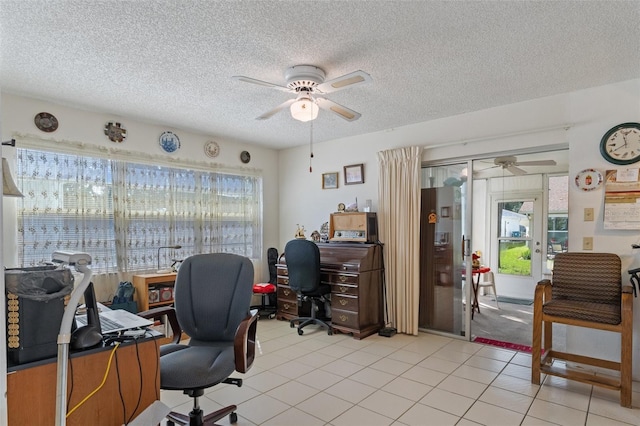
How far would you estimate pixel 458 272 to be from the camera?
4102mm

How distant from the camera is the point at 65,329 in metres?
1.21

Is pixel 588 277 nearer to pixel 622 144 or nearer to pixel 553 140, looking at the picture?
pixel 622 144

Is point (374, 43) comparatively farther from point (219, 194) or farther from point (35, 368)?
point (219, 194)

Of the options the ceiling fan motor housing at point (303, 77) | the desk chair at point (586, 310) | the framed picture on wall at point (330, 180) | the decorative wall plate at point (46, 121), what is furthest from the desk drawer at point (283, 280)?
the decorative wall plate at point (46, 121)

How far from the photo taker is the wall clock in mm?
2943

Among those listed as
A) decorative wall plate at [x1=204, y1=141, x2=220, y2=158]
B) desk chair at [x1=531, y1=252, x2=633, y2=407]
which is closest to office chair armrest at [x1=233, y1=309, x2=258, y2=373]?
desk chair at [x1=531, y1=252, x2=633, y2=407]

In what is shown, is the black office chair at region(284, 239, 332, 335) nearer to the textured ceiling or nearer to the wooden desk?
the textured ceiling

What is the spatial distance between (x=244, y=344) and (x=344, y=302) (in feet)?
7.53

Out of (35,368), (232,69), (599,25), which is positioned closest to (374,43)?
(232,69)

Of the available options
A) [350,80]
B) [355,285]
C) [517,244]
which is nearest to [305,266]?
[355,285]

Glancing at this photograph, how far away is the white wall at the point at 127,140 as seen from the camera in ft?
10.5

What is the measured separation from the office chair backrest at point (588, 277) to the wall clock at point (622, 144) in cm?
82

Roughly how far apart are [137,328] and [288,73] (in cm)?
198

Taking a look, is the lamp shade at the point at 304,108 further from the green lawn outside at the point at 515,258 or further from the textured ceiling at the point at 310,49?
the green lawn outside at the point at 515,258
